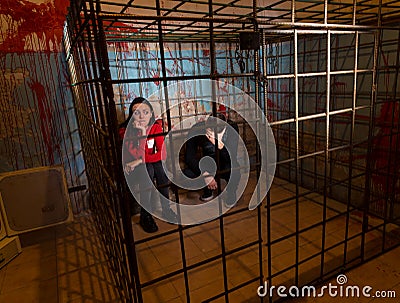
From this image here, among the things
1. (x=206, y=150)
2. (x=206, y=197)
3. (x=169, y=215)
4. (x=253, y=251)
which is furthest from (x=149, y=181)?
(x=253, y=251)

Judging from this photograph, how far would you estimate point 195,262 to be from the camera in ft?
7.48

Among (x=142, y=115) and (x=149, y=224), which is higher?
(x=142, y=115)

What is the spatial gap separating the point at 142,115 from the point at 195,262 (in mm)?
1305

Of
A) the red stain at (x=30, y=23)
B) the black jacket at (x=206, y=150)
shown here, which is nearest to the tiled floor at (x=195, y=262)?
the black jacket at (x=206, y=150)

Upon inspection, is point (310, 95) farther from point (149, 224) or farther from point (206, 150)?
point (149, 224)

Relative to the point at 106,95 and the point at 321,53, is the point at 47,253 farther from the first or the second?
the point at 321,53

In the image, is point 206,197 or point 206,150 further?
point 206,197

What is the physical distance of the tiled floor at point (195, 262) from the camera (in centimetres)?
198

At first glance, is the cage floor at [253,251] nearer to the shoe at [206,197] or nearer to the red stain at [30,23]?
the shoe at [206,197]

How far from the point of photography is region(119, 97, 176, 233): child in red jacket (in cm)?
232

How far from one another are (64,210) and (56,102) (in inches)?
42.9

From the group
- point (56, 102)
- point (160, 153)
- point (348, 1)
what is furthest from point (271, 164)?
point (56, 102)

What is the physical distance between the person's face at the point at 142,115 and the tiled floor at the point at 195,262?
1.10m

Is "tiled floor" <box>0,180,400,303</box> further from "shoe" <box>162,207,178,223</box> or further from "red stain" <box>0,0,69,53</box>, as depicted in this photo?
"red stain" <box>0,0,69,53</box>
